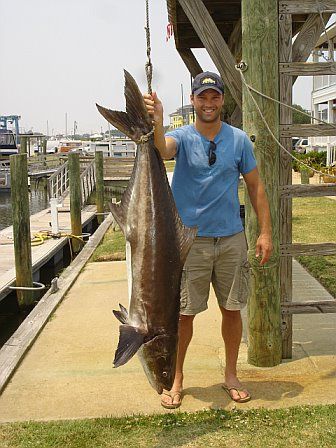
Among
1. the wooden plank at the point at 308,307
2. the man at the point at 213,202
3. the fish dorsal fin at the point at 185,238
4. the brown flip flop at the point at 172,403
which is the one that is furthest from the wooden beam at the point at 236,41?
the brown flip flop at the point at 172,403

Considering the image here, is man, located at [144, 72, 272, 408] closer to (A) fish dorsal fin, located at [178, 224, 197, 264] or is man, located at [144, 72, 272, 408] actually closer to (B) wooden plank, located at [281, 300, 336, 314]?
(A) fish dorsal fin, located at [178, 224, 197, 264]

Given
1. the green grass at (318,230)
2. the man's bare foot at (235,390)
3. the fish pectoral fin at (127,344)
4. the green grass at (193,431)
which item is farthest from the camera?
the green grass at (318,230)

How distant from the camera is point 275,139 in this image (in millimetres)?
3666

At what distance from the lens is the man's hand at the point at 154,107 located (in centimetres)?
272

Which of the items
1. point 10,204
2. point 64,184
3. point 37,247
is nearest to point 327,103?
point 64,184

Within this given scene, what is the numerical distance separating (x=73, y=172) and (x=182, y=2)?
1029cm

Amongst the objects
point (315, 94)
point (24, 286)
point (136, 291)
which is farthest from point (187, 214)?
point (315, 94)

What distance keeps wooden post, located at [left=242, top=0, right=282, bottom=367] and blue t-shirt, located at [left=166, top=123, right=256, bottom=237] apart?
0.52 m

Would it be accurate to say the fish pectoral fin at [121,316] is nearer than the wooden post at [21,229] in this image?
Yes

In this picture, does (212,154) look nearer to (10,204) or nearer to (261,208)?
(261,208)

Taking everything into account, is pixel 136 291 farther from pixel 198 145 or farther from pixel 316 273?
pixel 316 273

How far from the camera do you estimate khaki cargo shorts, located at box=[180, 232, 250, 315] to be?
327cm

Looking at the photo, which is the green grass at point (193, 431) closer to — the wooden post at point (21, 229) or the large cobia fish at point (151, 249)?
the large cobia fish at point (151, 249)

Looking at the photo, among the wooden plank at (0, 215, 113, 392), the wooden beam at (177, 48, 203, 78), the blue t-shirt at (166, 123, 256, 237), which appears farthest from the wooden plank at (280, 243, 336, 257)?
the wooden beam at (177, 48, 203, 78)
